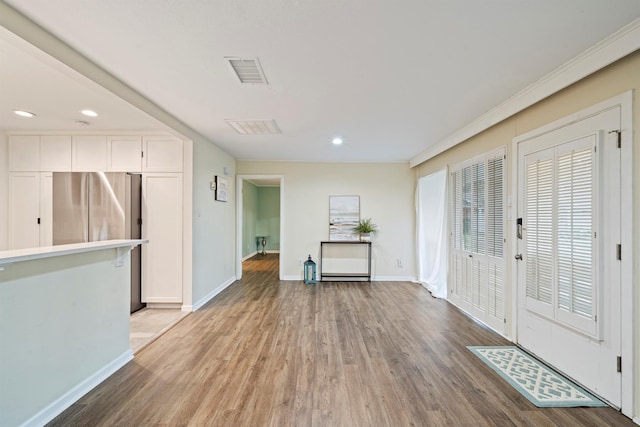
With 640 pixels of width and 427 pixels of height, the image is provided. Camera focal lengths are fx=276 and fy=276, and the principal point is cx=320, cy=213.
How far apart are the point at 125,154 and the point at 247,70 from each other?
8.73 feet

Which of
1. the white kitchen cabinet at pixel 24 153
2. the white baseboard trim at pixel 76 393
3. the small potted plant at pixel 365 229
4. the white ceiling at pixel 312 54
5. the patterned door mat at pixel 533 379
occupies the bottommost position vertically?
the patterned door mat at pixel 533 379

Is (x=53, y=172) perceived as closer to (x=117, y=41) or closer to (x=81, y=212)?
(x=81, y=212)

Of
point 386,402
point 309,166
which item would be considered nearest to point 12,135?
point 309,166

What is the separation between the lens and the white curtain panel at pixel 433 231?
4.47 meters

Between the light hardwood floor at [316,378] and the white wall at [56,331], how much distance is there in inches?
6.5

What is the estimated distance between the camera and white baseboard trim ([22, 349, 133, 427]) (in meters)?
1.69

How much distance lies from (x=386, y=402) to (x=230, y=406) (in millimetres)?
1090

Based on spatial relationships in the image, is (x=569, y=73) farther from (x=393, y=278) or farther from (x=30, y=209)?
(x=30, y=209)

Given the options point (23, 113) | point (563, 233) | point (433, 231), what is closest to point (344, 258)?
point (433, 231)

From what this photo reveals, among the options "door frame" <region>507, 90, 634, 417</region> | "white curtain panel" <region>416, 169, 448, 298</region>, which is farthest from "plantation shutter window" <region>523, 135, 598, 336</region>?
"white curtain panel" <region>416, 169, 448, 298</region>

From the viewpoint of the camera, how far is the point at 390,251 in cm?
576

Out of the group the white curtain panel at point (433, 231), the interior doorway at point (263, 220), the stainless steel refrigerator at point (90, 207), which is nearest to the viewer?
the stainless steel refrigerator at point (90, 207)

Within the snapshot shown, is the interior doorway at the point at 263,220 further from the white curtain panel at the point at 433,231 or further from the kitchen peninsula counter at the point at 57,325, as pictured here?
the kitchen peninsula counter at the point at 57,325

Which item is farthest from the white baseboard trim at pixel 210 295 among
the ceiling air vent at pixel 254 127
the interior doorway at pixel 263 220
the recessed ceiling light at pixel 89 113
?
the interior doorway at pixel 263 220
